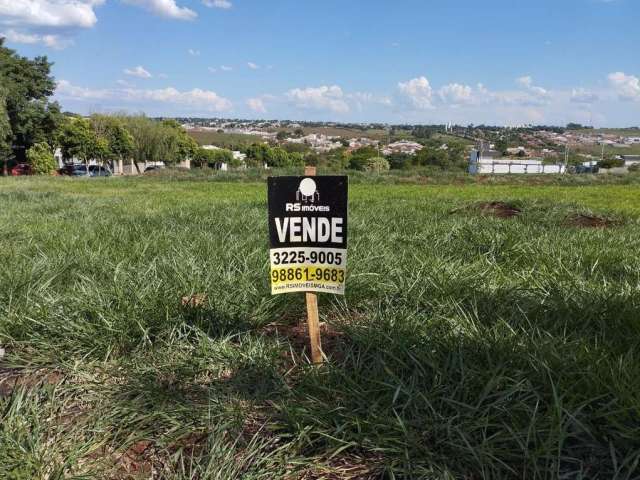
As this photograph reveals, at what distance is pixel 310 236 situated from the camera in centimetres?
269

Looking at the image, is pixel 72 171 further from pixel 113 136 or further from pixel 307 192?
pixel 307 192

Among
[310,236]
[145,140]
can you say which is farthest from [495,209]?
[145,140]

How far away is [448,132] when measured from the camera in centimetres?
12012

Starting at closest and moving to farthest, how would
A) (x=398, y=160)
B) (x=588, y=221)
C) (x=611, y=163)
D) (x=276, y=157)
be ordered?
(x=588, y=221) → (x=611, y=163) → (x=398, y=160) → (x=276, y=157)

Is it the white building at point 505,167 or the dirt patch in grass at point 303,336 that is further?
the white building at point 505,167

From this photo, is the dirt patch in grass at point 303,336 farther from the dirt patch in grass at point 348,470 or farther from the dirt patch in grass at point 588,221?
the dirt patch in grass at point 588,221

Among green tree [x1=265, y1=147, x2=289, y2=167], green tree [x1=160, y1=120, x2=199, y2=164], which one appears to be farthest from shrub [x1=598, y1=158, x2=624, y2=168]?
green tree [x1=160, y1=120, x2=199, y2=164]

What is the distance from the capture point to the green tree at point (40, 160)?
146ft

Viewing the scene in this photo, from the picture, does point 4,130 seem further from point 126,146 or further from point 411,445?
point 411,445

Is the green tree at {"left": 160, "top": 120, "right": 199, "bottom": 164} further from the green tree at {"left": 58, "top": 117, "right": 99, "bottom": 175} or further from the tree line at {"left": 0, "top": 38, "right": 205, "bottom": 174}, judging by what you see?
the green tree at {"left": 58, "top": 117, "right": 99, "bottom": 175}

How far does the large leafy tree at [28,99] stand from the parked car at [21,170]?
1751mm

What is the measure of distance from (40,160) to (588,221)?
46.8m

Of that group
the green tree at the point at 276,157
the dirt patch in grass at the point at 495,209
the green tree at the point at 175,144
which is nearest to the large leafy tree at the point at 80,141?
the green tree at the point at 175,144

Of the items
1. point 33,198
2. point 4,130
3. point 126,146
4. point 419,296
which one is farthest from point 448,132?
point 419,296
